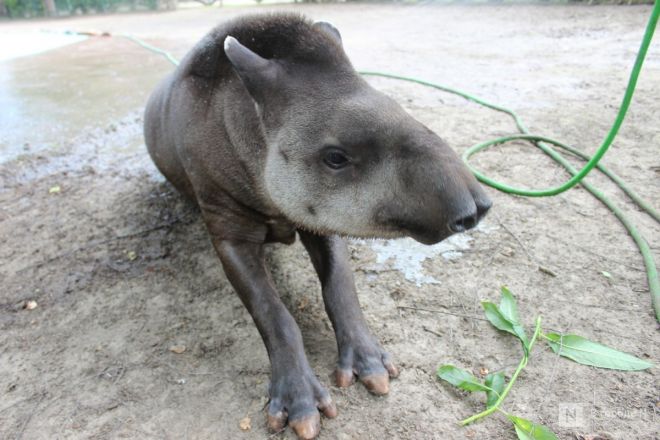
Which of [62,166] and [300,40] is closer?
[300,40]

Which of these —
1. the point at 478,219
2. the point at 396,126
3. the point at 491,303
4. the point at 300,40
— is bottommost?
the point at 491,303

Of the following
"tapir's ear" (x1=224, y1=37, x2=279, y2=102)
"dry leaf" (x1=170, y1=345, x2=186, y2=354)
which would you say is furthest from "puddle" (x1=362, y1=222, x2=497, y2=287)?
"tapir's ear" (x1=224, y1=37, x2=279, y2=102)

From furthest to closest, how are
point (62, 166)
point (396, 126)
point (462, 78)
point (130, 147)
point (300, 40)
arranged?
point (462, 78)
point (130, 147)
point (62, 166)
point (300, 40)
point (396, 126)

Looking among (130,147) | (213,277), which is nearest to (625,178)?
(213,277)

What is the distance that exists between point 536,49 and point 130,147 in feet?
22.1

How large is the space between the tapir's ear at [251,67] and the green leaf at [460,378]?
1509 mm

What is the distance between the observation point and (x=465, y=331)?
2.57m

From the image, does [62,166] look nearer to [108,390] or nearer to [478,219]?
[108,390]

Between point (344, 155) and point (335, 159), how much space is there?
5 centimetres

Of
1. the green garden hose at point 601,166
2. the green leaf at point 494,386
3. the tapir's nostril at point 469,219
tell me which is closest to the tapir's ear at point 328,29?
the tapir's nostril at point 469,219

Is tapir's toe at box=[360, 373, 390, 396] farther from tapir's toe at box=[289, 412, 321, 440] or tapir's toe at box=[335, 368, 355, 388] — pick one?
tapir's toe at box=[289, 412, 321, 440]

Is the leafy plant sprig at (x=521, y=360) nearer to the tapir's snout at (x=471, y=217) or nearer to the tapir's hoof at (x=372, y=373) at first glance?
the tapir's hoof at (x=372, y=373)

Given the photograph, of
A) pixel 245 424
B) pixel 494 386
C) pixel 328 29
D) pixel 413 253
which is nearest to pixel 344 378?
pixel 245 424

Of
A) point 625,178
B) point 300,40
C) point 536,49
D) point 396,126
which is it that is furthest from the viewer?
point 536,49
